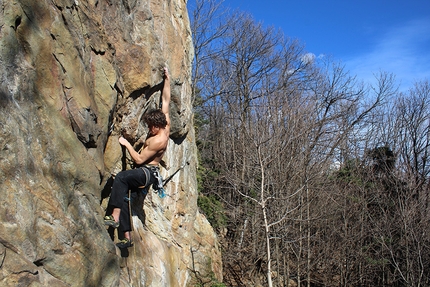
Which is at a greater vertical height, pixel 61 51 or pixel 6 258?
pixel 61 51

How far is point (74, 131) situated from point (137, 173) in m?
1.16

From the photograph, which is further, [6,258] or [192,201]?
[192,201]

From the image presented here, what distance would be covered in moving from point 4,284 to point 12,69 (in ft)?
5.29

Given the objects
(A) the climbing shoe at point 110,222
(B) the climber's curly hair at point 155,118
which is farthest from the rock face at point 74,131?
(B) the climber's curly hair at point 155,118

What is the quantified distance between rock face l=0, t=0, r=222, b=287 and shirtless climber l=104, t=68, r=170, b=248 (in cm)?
16

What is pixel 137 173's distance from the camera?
187 inches

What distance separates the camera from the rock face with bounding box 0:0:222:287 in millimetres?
2902

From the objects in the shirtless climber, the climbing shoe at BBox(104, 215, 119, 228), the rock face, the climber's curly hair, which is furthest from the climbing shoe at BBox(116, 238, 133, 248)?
the climber's curly hair

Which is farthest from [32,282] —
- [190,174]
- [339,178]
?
[339,178]

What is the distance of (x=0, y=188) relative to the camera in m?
2.73

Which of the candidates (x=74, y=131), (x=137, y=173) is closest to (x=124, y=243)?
(x=137, y=173)

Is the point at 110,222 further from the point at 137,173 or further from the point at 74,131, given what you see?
the point at 74,131

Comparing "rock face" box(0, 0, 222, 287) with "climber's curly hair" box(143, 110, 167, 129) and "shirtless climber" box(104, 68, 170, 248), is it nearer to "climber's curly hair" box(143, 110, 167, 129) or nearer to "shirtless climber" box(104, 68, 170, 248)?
"shirtless climber" box(104, 68, 170, 248)

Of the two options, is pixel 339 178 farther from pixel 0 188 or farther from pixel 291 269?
pixel 0 188
